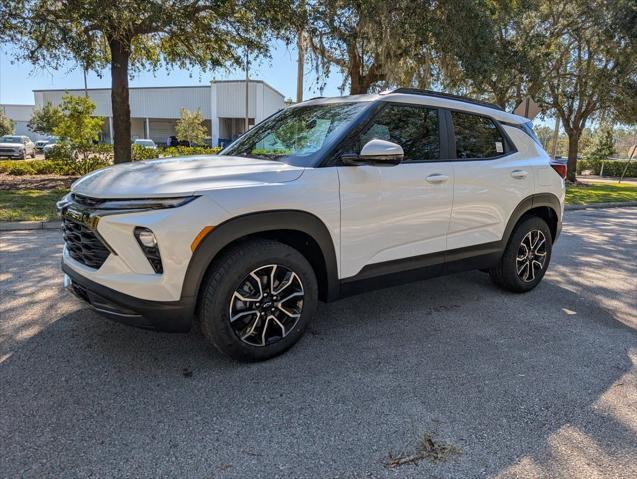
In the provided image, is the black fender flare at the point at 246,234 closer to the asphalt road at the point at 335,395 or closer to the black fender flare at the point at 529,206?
the asphalt road at the point at 335,395

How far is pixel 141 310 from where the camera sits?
8.72 feet

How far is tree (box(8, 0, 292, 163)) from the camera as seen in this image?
961cm

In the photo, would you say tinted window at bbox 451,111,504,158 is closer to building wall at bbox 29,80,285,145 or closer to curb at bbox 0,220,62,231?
curb at bbox 0,220,62,231

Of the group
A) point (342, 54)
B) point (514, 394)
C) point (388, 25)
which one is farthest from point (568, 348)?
point (342, 54)

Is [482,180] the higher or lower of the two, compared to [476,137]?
lower

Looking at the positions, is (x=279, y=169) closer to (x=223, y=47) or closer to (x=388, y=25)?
(x=388, y=25)

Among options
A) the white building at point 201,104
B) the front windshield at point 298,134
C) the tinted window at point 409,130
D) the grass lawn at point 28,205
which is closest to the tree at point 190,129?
the white building at point 201,104

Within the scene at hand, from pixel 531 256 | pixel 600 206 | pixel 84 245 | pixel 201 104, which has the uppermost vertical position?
pixel 201 104

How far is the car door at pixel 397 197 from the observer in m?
3.25

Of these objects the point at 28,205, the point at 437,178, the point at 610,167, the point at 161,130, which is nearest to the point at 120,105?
the point at 28,205

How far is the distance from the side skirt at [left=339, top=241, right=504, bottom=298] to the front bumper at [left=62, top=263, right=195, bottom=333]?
1161 millimetres

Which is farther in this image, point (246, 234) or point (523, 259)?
point (523, 259)

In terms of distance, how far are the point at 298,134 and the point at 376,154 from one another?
3.02ft

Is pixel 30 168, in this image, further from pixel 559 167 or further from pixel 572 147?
pixel 572 147
